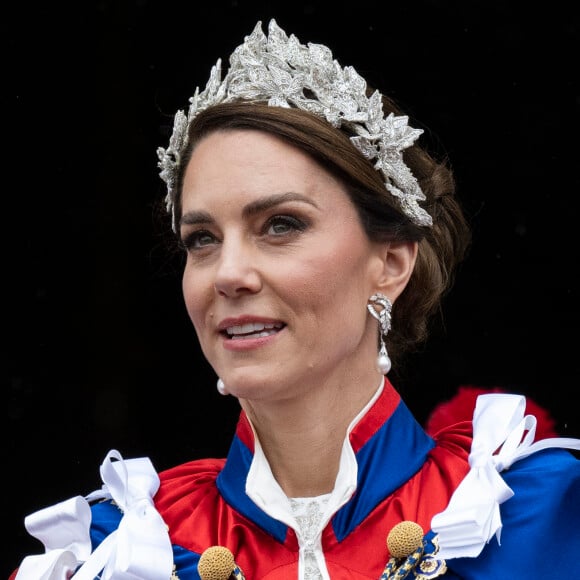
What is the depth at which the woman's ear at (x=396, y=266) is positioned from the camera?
8.82 ft

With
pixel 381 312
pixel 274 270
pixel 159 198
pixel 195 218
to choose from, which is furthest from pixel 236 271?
pixel 159 198

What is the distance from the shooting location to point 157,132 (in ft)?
12.8

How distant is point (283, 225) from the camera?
2.54m

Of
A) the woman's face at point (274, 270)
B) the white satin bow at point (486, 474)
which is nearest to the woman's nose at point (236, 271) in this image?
the woman's face at point (274, 270)

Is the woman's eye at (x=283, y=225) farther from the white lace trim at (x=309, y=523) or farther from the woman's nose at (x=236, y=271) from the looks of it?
the white lace trim at (x=309, y=523)

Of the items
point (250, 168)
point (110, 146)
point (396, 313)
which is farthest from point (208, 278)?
point (110, 146)

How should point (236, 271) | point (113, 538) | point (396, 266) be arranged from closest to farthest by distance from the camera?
point (236, 271) → point (113, 538) → point (396, 266)

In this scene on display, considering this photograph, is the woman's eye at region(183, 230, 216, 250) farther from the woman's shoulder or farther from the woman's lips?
the woman's shoulder

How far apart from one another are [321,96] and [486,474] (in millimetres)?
803

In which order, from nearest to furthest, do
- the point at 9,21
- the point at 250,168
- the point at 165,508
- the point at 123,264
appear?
the point at 250,168 → the point at 165,508 → the point at 9,21 → the point at 123,264

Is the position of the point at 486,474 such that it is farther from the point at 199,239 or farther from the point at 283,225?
the point at 199,239

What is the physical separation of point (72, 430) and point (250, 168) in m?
1.63

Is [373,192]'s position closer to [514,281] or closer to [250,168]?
[250,168]

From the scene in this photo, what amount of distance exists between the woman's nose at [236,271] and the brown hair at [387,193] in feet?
0.76
